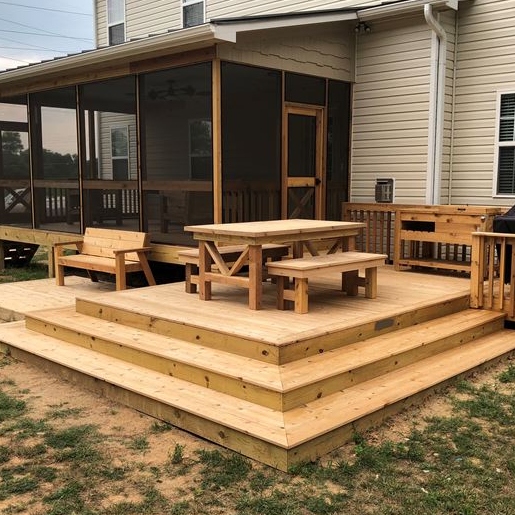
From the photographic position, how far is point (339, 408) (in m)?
3.74

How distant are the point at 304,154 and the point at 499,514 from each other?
18.6ft

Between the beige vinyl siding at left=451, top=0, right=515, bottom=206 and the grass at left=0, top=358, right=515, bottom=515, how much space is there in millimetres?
4361

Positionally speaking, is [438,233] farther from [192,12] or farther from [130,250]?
[192,12]

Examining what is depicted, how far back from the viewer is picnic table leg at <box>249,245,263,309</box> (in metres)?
5.01

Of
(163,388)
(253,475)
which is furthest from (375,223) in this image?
(253,475)

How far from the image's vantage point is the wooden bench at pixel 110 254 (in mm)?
7254

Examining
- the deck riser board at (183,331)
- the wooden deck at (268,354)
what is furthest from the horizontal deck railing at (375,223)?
the deck riser board at (183,331)

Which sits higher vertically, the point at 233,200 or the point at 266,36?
the point at 266,36

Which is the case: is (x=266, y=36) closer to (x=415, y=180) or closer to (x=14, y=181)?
(x=415, y=180)

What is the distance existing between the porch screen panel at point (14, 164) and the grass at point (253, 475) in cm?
651

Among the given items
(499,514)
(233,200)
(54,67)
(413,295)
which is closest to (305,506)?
(499,514)

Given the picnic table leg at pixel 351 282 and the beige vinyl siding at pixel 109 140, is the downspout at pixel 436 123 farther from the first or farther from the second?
the beige vinyl siding at pixel 109 140

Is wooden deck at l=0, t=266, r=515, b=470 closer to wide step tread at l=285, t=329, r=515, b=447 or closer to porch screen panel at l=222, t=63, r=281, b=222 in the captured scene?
wide step tread at l=285, t=329, r=515, b=447

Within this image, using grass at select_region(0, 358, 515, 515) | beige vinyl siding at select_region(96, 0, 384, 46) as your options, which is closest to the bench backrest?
grass at select_region(0, 358, 515, 515)
